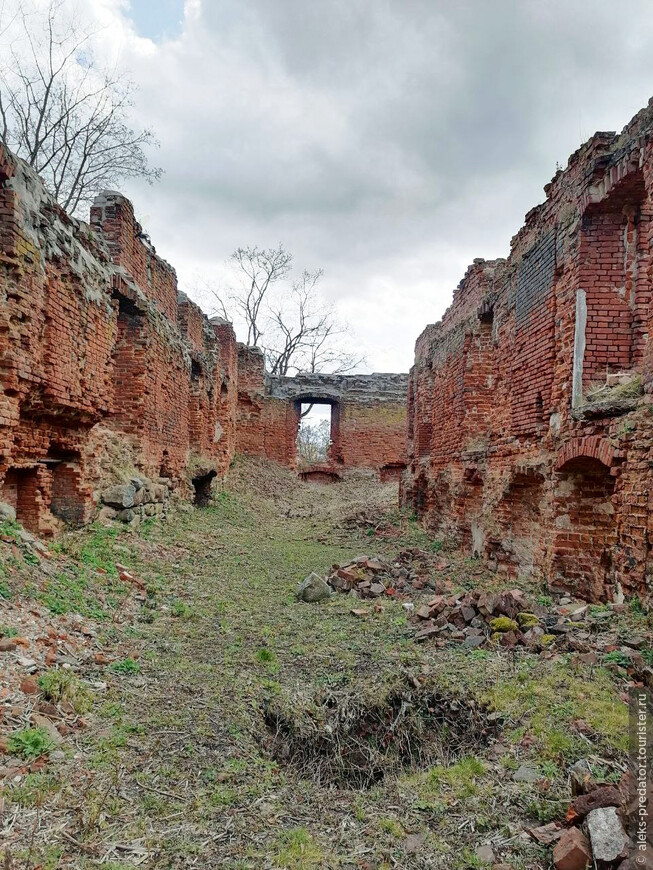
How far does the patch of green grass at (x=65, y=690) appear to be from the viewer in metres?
3.05

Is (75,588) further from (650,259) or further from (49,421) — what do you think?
(650,259)

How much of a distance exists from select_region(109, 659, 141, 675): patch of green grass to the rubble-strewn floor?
0.6 inches

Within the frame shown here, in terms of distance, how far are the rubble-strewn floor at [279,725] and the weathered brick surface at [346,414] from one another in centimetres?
1544

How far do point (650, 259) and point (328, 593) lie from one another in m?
5.13

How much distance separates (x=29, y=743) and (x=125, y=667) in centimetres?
121

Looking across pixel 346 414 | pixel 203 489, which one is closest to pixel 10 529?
pixel 203 489

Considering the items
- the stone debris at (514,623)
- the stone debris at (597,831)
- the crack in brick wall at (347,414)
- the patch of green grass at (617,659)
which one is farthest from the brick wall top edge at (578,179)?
the crack in brick wall at (347,414)

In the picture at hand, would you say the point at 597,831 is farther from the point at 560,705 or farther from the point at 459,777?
the point at 560,705

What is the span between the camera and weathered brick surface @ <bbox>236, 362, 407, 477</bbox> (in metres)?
21.2

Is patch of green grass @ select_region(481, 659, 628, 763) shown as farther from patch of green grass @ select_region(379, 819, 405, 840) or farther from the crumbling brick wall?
the crumbling brick wall

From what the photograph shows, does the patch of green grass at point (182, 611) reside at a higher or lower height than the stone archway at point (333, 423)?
lower

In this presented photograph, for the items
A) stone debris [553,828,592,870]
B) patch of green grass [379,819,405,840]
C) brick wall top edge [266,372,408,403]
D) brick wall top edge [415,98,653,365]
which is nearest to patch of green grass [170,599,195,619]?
patch of green grass [379,819,405,840]

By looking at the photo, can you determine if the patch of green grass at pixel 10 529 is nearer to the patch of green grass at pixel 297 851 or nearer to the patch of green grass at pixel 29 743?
the patch of green grass at pixel 29 743

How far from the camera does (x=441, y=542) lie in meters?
10.4
